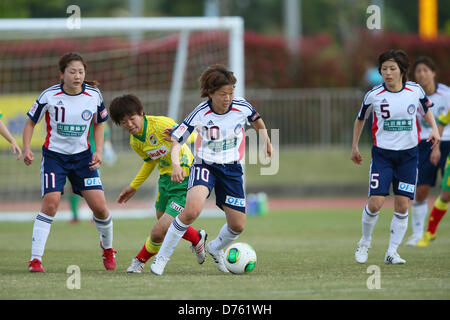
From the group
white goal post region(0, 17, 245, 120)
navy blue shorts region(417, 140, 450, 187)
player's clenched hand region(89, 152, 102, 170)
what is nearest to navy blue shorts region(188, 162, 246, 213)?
player's clenched hand region(89, 152, 102, 170)

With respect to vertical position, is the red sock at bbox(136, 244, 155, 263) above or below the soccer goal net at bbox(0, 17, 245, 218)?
below

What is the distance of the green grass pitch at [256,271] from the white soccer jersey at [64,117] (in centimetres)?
123

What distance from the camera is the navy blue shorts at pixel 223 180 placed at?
705 centimetres

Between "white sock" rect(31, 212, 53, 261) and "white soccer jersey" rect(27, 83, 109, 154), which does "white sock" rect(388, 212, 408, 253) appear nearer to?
"white soccer jersey" rect(27, 83, 109, 154)

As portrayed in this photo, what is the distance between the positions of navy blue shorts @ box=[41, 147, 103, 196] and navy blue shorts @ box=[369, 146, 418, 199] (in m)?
2.84

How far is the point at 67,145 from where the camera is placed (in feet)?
24.8

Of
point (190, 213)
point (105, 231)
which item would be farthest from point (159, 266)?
point (105, 231)

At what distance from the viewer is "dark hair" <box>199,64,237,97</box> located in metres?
7.04

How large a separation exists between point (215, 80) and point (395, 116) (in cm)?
206

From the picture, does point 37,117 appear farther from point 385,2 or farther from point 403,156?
point 385,2

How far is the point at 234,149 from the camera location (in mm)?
7180

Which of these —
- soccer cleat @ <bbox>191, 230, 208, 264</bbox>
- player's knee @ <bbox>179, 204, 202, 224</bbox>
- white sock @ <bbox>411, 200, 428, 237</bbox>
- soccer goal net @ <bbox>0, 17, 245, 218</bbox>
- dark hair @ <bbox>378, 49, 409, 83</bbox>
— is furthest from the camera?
soccer goal net @ <bbox>0, 17, 245, 218</bbox>

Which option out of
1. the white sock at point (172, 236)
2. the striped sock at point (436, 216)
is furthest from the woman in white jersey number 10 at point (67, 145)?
the striped sock at point (436, 216)

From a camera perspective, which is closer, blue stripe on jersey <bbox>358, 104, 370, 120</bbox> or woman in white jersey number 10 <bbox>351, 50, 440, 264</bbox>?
woman in white jersey number 10 <bbox>351, 50, 440, 264</bbox>
